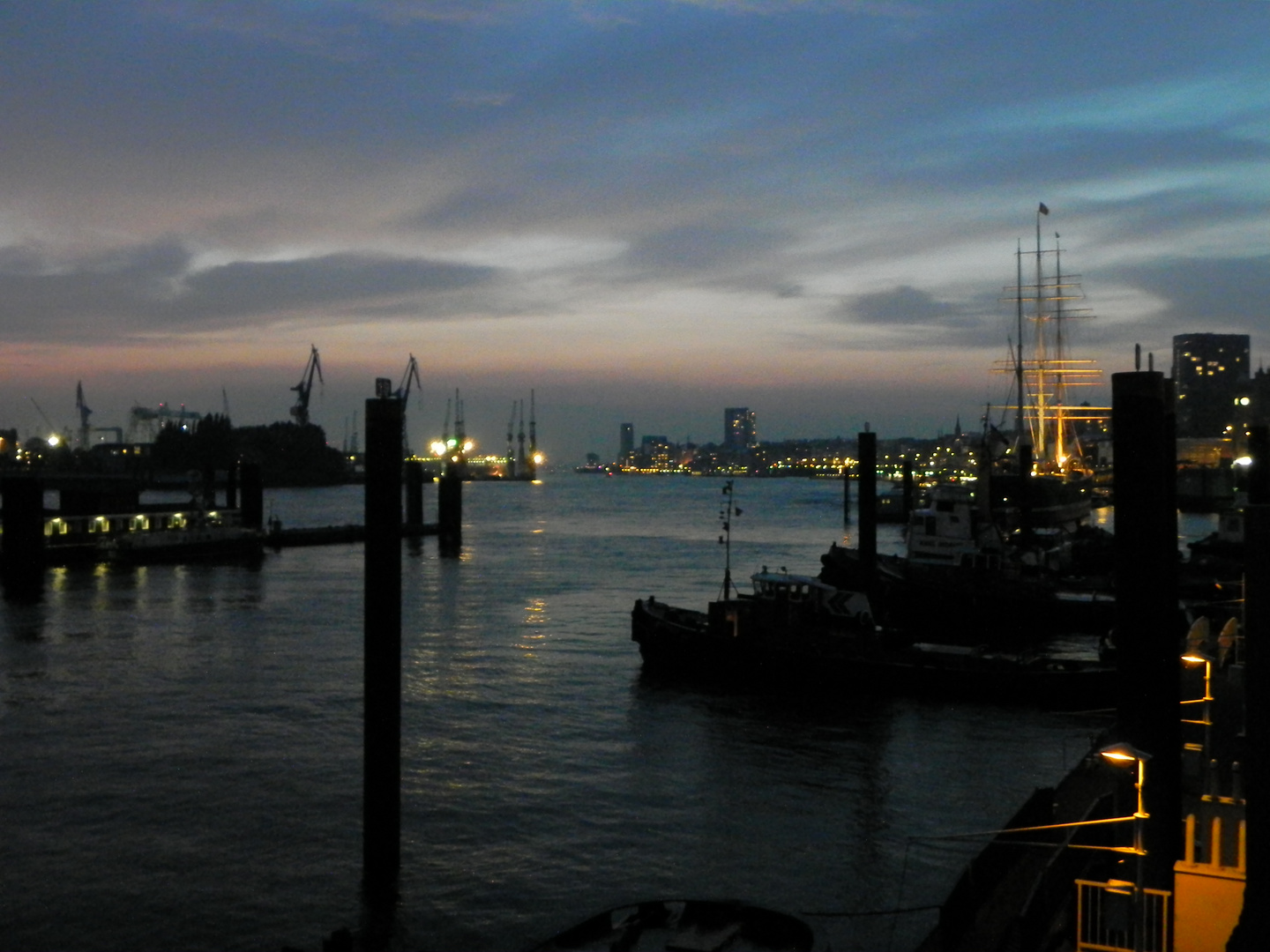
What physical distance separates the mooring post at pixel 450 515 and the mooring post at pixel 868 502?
33455 mm

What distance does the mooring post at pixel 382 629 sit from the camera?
1168 centimetres

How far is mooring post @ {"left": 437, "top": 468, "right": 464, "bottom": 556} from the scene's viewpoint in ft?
216

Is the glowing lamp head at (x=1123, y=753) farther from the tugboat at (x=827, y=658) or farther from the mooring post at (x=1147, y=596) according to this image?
the tugboat at (x=827, y=658)

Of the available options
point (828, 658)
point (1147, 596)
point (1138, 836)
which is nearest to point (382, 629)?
point (1147, 596)

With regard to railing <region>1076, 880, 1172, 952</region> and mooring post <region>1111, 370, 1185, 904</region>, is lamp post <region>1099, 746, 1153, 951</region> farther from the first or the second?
mooring post <region>1111, 370, 1185, 904</region>

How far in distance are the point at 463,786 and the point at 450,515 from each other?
171 ft

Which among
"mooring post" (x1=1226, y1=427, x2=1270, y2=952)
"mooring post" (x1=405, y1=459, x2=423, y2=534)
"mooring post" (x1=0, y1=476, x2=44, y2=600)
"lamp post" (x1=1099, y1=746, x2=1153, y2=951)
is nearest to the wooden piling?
"mooring post" (x1=1226, y1=427, x2=1270, y2=952)

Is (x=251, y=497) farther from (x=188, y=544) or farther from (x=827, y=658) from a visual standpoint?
(x=827, y=658)

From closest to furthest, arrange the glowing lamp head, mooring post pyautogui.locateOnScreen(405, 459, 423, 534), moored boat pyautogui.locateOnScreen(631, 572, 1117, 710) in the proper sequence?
the glowing lamp head
moored boat pyautogui.locateOnScreen(631, 572, 1117, 710)
mooring post pyautogui.locateOnScreen(405, 459, 423, 534)

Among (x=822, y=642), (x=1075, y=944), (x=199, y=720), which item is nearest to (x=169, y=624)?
(x=199, y=720)

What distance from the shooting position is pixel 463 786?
17.2 m

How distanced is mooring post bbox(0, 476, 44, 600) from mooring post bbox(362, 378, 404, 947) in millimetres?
A: 35264

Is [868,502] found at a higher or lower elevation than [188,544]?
higher

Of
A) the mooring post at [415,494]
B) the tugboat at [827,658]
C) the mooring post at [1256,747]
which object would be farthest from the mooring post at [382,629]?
the mooring post at [415,494]
